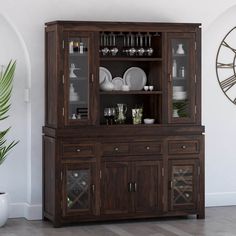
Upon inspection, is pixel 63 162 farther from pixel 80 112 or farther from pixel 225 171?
pixel 225 171

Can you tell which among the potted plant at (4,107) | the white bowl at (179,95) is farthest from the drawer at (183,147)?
the potted plant at (4,107)

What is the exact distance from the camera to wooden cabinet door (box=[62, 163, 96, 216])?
283 inches

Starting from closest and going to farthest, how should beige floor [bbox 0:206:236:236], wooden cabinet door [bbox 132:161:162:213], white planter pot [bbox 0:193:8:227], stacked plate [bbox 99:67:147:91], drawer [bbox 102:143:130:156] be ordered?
beige floor [bbox 0:206:236:236] → white planter pot [bbox 0:193:8:227] → drawer [bbox 102:143:130:156] → wooden cabinet door [bbox 132:161:162:213] → stacked plate [bbox 99:67:147:91]

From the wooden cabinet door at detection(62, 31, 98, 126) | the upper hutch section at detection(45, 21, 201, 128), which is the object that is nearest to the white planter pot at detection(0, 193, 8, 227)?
the upper hutch section at detection(45, 21, 201, 128)

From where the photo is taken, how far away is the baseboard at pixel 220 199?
329 inches

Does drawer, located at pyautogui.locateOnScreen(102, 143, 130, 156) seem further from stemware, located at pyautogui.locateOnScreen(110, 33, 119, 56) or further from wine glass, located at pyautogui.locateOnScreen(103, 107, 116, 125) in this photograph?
stemware, located at pyautogui.locateOnScreen(110, 33, 119, 56)

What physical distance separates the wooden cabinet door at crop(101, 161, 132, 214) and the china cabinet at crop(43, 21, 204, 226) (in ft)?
0.03

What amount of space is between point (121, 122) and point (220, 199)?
66.1 inches

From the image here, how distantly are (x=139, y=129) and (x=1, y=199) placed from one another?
1.53 m

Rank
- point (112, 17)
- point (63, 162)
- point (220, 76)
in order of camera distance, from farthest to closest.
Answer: point (220, 76) < point (112, 17) < point (63, 162)

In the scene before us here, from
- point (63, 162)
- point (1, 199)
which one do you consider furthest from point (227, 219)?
point (1, 199)

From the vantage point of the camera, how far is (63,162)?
715 cm

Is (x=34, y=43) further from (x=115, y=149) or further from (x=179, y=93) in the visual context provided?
(x=179, y=93)

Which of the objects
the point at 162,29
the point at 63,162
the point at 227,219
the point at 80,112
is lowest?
the point at 227,219
